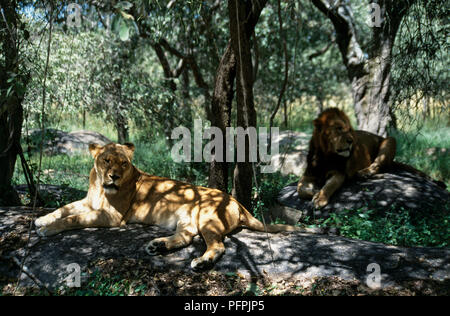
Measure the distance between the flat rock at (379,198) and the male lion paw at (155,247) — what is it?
8.89ft

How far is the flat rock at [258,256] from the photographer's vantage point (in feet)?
12.5

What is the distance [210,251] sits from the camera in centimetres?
400

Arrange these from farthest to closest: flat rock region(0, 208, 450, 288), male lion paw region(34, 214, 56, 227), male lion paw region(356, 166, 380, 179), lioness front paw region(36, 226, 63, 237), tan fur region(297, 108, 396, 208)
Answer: male lion paw region(356, 166, 380, 179), tan fur region(297, 108, 396, 208), male lion paw region(34, 214, 56, 227), lioness front paw region(36, 226, 63, 237), flat rock region(0, 208, 450, 288)

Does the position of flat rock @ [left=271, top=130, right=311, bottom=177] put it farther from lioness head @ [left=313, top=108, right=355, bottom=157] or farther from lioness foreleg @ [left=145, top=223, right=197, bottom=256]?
lioness foreleg @ [left=145, top=223, right=197, bottom=256]

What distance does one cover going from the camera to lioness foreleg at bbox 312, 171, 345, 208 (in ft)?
20.3

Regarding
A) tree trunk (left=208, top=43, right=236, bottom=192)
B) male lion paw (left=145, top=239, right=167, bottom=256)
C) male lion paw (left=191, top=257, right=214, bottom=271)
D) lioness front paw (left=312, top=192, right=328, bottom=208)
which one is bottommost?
male lion paw (left=191, top=257, right=214, bottom=271)

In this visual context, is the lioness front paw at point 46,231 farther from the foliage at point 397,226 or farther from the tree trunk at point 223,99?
the foliage at point 397,226

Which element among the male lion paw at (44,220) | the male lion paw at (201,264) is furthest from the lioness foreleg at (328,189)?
the male lion paw at (44,220)

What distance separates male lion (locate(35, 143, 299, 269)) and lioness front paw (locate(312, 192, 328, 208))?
1.51 meters

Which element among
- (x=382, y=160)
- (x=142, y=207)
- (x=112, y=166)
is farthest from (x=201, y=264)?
(x=382, y=160)

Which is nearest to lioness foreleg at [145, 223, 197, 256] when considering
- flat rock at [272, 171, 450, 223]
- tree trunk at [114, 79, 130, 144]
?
flat rock at [272, 171, 450, 223]

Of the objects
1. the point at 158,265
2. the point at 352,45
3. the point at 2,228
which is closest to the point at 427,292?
the point at 158,265

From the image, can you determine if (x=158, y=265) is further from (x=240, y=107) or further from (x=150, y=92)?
(x=150, y=92)

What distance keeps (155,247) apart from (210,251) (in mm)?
519
